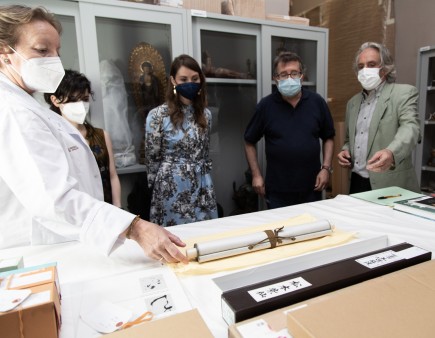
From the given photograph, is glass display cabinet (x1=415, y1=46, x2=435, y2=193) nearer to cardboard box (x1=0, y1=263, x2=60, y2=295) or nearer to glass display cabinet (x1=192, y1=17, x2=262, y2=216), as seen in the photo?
glass display cabinet (x1=192, y1=17, x2=262, y2=216)

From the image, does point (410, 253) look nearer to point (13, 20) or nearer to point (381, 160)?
point (381, 160)

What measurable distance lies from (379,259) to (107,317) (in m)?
0.57

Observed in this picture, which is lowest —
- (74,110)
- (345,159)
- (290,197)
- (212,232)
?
(290,197)

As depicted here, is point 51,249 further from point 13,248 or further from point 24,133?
point 24,133

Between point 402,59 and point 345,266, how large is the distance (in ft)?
9.80

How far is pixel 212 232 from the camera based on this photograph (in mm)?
1027

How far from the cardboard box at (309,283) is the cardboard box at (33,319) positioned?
0.29 metres

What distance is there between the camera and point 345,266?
655mm

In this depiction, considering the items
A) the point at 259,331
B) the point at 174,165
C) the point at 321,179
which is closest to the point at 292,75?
the point at 321,179

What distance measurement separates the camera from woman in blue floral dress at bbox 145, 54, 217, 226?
1.71m

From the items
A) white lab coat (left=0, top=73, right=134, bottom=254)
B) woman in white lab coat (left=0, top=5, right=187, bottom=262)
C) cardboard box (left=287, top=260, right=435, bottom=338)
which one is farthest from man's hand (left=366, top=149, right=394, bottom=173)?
white lab coat (left=0, top=73, right=134, bottom=254)

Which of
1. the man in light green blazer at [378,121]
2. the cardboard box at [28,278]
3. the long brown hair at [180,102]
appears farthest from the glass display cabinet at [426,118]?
the cardboard box at [28,278]

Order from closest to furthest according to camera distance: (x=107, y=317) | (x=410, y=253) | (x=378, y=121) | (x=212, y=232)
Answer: (x=107, y=317) < (x=410, y=253) < (x=212, y=232) < (x=378, y=121)

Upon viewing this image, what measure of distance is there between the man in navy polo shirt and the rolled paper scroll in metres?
0.96
